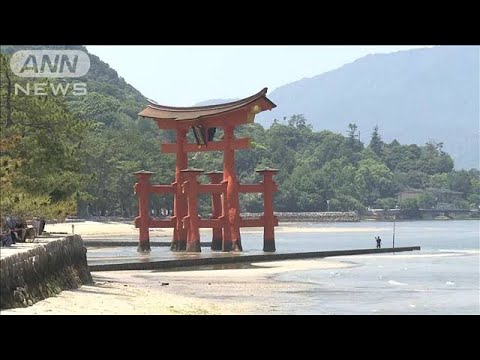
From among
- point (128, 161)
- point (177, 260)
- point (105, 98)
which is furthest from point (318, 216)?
point (177, 260)

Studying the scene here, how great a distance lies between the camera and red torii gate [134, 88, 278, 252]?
113ft

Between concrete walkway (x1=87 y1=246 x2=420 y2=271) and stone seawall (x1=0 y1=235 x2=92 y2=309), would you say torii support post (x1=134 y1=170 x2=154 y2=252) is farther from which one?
stone seawall (x1=0 y1=235 x2=92 y2=309)

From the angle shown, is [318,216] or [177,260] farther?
[318,216]

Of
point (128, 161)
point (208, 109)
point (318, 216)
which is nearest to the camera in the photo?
point (208, 109)

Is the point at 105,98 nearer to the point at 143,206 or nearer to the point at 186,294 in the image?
the point at 143,206

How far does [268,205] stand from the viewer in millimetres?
35500

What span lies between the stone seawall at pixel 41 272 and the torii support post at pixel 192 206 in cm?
1477

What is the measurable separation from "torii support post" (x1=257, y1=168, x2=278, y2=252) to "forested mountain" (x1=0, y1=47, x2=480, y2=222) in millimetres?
6601

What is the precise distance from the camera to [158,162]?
7781 centimetres

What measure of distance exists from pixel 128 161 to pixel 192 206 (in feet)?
132

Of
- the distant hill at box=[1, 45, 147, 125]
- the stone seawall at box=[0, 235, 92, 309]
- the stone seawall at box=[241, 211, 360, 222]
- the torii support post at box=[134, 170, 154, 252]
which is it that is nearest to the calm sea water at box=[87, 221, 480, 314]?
the stone seawall at box=[0, 235, 92, 309]
